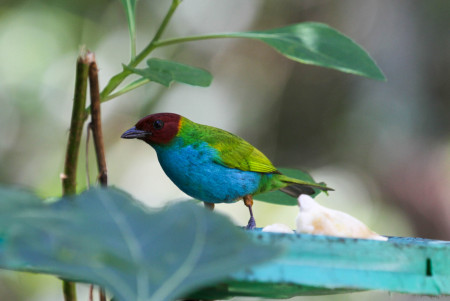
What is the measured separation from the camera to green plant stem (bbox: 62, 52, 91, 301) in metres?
1.22

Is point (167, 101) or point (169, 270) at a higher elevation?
point (167, 101)

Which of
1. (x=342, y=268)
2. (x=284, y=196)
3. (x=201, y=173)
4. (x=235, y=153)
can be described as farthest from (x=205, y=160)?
(x=342, y=268)

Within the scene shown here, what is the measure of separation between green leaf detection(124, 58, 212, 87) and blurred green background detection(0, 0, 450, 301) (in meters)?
3.53

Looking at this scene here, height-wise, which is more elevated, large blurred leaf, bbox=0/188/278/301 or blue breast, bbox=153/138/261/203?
blue breast, bbox=153/138/261/203

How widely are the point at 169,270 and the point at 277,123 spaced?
20.9ft

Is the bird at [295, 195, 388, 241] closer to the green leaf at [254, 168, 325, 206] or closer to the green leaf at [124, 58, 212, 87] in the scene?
the green leaf at [124, 58, 212, 87]

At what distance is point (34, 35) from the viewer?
6.05m

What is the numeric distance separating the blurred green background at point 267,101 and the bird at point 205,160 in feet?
8.45

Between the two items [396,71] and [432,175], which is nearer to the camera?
[432,175]

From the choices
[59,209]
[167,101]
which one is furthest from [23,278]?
[59,209]

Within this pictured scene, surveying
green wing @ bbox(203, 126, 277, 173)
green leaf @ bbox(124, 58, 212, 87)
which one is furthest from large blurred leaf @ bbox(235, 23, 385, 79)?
green wing @ bbox(203, 126, 277, 173)

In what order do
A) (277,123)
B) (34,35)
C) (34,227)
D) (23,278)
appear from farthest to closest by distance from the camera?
(277,123)
(34,35)
(23,278)
(34,227)

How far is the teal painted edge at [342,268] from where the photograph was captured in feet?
3.11

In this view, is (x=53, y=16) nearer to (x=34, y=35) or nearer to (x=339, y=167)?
(x=34, y=35)
